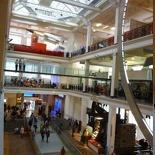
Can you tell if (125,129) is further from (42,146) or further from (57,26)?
(57,26)

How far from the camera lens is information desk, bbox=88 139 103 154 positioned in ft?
45.9

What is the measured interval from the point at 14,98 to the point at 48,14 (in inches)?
530

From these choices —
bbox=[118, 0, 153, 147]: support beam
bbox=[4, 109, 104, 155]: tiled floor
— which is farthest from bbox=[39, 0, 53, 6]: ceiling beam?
bbox=[4, 109, 104, 155]: tiled floor

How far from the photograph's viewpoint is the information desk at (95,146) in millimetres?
13991

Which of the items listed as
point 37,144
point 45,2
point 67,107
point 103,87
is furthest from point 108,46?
point 67,107

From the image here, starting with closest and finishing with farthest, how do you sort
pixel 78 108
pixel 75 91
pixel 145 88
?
pixel 145 88
pixel 75 91
pixel 78 108

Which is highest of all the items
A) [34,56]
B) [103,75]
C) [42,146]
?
[34,56]

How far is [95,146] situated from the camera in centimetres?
1435

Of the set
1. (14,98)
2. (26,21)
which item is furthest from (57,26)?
(14,98)

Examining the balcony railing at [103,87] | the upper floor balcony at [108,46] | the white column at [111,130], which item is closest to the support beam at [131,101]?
the balcony railing at [103,87]

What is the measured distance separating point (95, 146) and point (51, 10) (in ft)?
49.2

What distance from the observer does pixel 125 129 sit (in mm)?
14305

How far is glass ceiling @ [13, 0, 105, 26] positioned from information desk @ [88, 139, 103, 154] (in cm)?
1255

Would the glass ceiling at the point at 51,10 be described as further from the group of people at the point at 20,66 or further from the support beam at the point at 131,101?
the support beam at the point at 131,101
